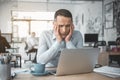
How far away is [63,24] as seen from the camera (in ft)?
7.32

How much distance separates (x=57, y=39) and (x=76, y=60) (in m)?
0.53

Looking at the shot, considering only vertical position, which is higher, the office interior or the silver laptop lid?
the office interior

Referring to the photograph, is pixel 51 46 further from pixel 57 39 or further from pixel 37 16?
pixel 37 16

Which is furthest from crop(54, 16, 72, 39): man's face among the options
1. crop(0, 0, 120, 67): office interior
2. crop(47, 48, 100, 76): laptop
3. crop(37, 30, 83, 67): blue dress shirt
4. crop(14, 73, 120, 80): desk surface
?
crop(0, 0, 120, 67): office interior

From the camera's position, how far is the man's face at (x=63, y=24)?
2230mm

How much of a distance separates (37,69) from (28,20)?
7.92 meters

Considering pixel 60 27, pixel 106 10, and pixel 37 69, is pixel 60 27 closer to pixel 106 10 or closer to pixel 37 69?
pixel 37 69

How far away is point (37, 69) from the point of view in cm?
178

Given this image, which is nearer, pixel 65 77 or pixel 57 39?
pixel 65 77

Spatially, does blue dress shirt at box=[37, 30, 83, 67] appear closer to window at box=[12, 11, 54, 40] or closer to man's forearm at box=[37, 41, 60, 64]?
man's forearm at box=[37, 41, 60, 64]

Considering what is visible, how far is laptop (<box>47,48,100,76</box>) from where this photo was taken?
165 cm

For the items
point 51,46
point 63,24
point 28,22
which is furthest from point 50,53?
point 28,22

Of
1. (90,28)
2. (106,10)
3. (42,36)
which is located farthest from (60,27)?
(90,28)

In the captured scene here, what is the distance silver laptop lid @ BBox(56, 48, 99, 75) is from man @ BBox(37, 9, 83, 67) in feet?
1.35
